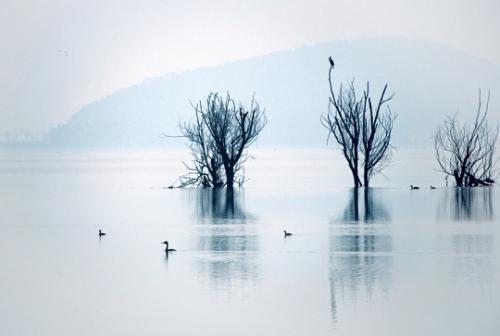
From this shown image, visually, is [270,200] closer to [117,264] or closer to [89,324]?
[117,264]

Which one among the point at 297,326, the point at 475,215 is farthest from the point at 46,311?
the point at 475,215

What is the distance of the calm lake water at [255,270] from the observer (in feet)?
44.3

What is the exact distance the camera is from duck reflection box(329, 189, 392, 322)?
15.4 meters

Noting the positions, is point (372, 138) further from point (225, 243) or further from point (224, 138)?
point (225, 243)

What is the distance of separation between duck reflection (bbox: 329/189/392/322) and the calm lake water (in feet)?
0.10

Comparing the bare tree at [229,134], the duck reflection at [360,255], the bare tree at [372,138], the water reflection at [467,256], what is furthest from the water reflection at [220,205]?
the water reflection at [467,256]

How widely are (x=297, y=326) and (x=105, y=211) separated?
1821 cm

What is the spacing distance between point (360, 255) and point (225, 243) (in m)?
3.29

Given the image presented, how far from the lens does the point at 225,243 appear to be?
69.7 feet

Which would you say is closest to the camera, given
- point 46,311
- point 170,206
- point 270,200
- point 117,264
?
point 46,311

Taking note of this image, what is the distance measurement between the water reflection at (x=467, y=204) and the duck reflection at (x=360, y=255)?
1.65 meters

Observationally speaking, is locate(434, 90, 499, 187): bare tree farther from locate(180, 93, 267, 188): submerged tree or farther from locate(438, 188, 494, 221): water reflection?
locate(180, 93, 267, 188): submerged tree

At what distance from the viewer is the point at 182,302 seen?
577 inches

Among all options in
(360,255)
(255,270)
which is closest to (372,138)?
(360,255)
